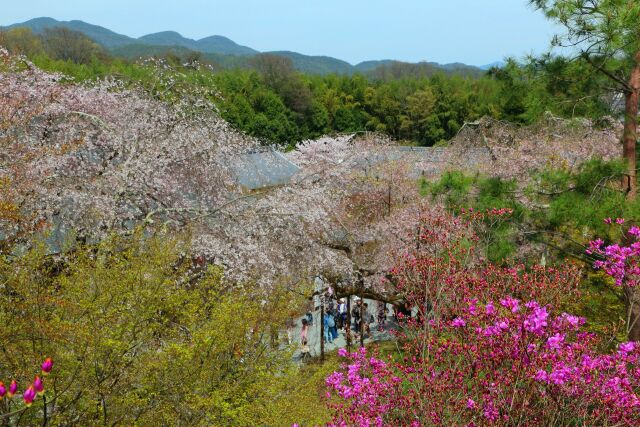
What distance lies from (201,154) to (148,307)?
6.42 metres

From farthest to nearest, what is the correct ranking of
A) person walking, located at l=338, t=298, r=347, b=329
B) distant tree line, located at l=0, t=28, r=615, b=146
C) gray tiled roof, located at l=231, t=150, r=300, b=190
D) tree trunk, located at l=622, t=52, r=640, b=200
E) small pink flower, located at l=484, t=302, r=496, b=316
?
1. distant tree line, located at l=0, t=28, r=615, b=146
2. gray tiled roof, located at l=231, t=150, r=300, b=190
3. person walking, located at l=338, t=298, r=347, b=329
4. tree trunk, located at l=622, t=52, r=640, b=200
5. small pink flower, located at l=484, t=302, r=496, b=316

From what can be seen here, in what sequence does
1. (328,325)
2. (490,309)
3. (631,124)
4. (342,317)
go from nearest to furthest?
(490,309), (631,124), (328,325), (342,317)

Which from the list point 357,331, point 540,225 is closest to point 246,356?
point 540,225

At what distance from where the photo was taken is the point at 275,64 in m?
53.5

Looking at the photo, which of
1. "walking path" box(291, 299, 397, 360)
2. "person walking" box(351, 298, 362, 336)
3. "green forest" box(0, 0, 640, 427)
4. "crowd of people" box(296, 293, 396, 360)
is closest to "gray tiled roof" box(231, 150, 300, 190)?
"green forest" box(0, 0, 640, 427)

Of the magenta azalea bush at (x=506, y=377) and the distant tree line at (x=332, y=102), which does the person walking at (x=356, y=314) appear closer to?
the magenta azalea bush at (x=506, y=377)

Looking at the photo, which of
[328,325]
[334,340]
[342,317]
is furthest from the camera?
[342,317]

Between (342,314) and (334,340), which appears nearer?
(334,340)

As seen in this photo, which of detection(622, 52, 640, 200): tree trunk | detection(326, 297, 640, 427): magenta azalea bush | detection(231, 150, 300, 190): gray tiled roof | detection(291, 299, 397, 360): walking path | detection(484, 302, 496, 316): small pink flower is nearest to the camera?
detection(326, 297, 640, 427): magenta azalea bush

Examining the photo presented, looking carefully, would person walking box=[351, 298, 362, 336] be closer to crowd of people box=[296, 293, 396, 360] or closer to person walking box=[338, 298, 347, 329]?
crowd of people box=[296, 293, 396, 360]

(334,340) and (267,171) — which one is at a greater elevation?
(267,171)

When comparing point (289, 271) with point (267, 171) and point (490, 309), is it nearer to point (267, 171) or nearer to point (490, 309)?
point (490, 309)

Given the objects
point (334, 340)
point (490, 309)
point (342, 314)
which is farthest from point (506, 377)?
point (342, 314)

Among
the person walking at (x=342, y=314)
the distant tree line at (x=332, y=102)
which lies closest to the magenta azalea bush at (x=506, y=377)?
the person walking at (x=342, y=314)
